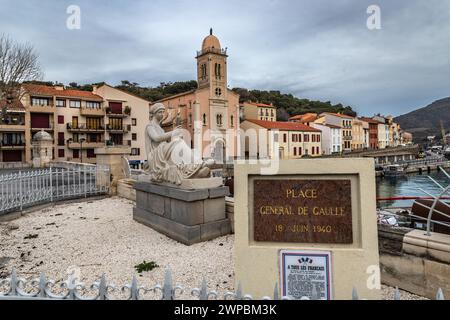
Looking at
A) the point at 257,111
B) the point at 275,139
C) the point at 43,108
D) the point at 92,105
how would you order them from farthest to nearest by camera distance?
the point at 257,111 < the point at 275,139 < the point at 92,105 < the point at 43,108

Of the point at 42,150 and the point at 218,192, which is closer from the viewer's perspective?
the point at 218,192

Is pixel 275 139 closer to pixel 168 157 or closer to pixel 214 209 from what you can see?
pixel 168 157

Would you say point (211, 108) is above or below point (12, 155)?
above

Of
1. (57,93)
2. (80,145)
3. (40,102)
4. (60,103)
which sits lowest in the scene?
(80,145)

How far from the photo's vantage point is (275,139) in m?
52.9

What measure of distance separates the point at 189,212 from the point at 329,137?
62013 millimetres

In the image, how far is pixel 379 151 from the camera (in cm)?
6425

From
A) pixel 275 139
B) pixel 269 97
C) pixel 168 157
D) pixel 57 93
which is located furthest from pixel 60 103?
pixel 269 97

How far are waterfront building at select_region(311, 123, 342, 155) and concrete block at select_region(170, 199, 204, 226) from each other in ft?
200

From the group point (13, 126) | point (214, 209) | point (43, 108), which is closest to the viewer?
point (214, 209)

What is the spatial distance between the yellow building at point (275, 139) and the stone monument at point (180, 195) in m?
44.3

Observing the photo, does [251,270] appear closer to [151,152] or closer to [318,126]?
[151,152]
